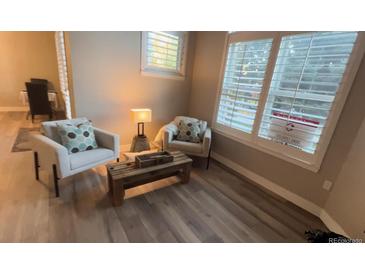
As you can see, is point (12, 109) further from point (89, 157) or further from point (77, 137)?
point (89, 157)

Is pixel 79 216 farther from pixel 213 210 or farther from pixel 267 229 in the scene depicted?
pixel 267 229

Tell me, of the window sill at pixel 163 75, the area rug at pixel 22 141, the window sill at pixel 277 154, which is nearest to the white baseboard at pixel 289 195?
the window sill at pixel 277 154

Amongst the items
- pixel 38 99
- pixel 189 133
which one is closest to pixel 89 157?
pixel 189 133

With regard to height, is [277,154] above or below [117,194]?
above

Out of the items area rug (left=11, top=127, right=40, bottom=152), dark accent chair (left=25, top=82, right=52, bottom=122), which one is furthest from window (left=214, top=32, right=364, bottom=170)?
dark accent chair (left=25, top=82, right=52, bottom=122)

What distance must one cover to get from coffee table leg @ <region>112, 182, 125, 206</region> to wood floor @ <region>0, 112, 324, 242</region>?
7 centimetres

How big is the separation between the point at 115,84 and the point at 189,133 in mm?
1425

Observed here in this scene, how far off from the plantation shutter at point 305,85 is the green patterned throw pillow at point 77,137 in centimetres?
232

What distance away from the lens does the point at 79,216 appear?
5.53ft

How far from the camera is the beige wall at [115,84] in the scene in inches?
96.4

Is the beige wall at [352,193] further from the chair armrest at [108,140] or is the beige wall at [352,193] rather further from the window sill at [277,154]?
the chair armrest at [108,140]

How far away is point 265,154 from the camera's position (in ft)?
7.97
